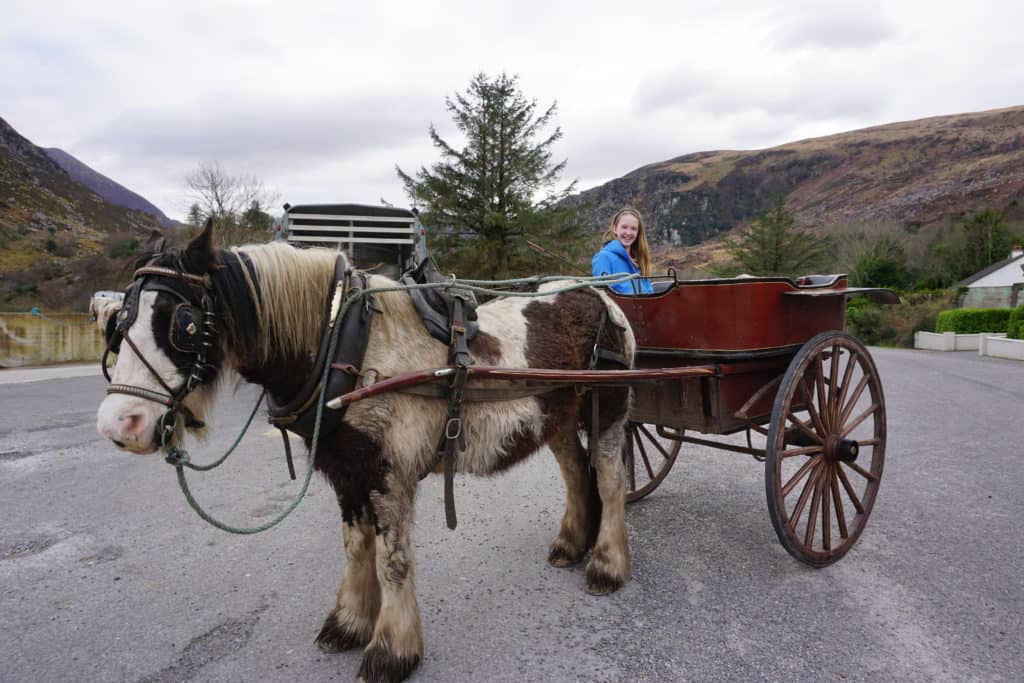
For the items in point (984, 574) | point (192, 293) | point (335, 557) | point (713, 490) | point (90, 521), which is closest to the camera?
point (192, 293)

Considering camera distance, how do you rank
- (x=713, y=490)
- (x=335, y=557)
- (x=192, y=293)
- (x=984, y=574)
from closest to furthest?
(x=192, y=293) < (x=984, y=574) < (x=335, y=557) < (x=713, y=490)

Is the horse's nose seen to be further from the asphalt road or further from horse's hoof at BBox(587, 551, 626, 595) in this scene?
horse's hoof at BBox(587, 551, 626, 595)

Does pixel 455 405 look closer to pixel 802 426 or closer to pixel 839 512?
pixel 802 426

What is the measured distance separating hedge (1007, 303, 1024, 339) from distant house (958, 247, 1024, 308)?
46.3 ft

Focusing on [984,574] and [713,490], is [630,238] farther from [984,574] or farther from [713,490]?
[984,574]

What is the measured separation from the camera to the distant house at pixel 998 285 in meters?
30.2

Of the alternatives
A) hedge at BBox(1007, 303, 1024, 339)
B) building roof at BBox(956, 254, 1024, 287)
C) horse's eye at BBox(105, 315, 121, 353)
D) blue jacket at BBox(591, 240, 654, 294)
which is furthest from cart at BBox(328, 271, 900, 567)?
→ building roof at BBox(956, 254, 1024, 287)

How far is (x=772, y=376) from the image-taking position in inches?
148

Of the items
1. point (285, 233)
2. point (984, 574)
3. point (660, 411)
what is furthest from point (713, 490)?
point (285, 233)

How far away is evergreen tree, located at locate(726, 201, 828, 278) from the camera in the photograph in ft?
90.6

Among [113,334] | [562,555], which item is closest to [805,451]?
[562,555]

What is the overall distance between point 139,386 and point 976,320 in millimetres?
28845

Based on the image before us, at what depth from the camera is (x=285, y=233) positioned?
8.38 meters

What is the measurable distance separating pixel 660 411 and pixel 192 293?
2.82 meters
